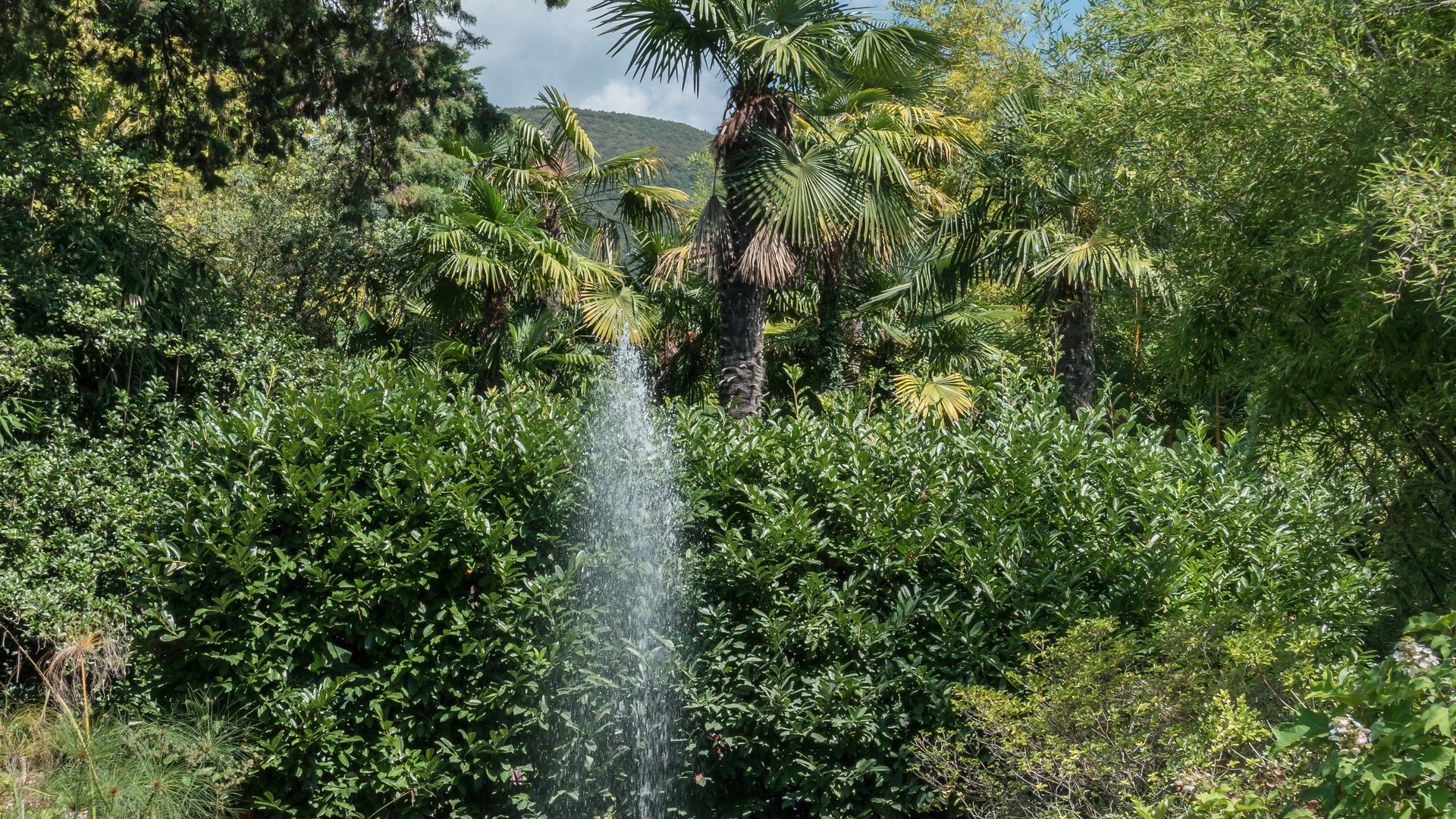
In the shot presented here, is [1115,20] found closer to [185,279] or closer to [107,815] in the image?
[107,815]

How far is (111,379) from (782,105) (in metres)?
5.86

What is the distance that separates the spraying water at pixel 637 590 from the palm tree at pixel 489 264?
5597mm

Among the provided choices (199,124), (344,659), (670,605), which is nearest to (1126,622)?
(670,605)

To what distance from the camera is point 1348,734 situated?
2555 millimetres

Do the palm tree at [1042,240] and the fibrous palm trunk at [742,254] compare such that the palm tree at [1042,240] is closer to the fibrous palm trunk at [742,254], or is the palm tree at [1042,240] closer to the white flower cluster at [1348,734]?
the fibrous palm trunk at [742,254]

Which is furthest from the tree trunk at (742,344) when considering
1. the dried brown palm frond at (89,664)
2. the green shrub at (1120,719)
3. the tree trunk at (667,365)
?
the dried brown palm frond at (89,664)

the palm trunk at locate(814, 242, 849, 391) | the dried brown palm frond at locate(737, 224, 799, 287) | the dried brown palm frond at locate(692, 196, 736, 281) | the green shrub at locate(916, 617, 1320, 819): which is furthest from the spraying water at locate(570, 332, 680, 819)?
the palm trunk at locate(814, 242, 849, 391)

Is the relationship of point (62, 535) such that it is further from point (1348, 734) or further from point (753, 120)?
point (1348, 734)

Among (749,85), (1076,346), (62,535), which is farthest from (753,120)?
(62,535)

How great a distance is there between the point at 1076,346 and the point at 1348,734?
867cm

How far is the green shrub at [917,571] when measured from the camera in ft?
15.8

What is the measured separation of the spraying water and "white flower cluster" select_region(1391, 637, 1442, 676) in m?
3.24

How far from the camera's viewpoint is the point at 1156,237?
496cm

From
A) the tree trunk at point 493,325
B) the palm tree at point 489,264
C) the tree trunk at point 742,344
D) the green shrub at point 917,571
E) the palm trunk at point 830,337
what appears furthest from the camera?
the palm trunk at point 830,337
